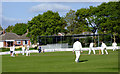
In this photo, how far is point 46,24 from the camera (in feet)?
290

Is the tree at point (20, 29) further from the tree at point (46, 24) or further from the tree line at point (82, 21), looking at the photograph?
the tree at point (46, 24)

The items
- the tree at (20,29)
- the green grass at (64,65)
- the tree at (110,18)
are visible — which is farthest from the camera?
the tree at (20,29)

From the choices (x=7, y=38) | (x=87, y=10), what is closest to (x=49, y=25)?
(x=87, y=10)

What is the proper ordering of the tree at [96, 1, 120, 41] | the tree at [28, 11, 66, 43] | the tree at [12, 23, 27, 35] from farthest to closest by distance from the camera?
the tree at [12, 23, 27, 35]
the tree at [28, 11, 66, 43]
the tree at [96, 1, 120, 41]

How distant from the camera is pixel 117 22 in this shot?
77.7 m

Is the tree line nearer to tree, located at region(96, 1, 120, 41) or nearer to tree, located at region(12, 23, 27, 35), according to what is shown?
tree, located at region(96, 1, 120, 41)

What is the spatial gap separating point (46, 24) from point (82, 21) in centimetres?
1191

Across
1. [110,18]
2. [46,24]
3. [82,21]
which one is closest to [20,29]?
[46,24]

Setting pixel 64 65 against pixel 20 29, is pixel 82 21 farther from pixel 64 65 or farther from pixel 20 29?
pixel 20 29

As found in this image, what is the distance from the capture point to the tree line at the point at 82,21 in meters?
78.8

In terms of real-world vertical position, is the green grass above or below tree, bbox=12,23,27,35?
below

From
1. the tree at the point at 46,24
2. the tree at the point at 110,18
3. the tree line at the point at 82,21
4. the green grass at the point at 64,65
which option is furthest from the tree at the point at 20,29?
the green grass at the point at 64,65

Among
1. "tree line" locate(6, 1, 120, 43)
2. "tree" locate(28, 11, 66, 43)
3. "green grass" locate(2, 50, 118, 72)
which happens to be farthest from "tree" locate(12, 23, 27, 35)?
"green grass" locate(2, 50, 118, 72)

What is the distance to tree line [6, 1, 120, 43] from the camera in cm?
7875
